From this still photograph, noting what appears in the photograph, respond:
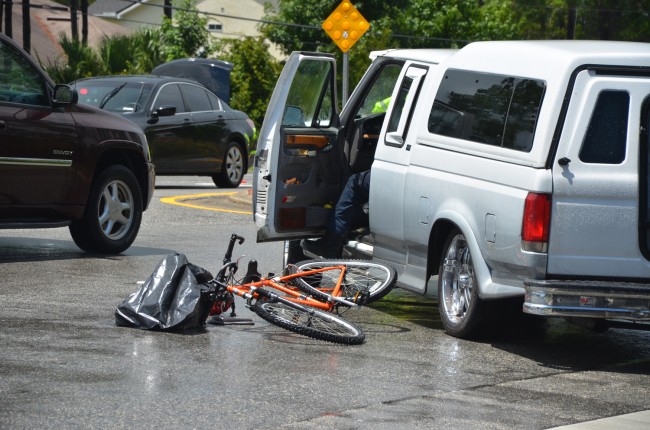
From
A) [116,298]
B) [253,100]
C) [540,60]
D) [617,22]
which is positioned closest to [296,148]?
[116,298]

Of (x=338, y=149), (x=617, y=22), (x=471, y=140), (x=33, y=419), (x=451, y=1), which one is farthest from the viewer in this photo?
(x=617, y=22)

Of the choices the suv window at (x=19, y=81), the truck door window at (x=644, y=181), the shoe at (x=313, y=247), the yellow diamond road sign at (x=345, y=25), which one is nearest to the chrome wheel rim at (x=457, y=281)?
the truck door window at (x=644, y=181)

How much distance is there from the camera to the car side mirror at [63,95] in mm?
12203

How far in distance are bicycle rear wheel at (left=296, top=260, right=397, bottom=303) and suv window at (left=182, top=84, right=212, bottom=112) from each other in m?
13.0

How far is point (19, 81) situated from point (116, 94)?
9558 millimetres

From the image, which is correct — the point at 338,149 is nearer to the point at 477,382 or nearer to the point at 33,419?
the point at 477,382

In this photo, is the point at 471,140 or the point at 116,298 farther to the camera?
the point at 116,298

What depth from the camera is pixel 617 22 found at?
6500 centimetres

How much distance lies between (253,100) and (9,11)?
404 inches

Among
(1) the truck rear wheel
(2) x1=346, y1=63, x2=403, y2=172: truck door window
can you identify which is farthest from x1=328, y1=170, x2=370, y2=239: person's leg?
(1) the truck rear wheel

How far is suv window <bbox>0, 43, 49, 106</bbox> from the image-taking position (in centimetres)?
1197

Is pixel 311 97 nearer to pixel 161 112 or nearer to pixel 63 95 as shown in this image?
pixel 63 95

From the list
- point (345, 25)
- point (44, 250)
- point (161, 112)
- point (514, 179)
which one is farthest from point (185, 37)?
point (514, 179)

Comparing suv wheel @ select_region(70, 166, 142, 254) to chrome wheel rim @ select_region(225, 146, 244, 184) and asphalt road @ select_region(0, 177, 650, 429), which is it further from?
chrome wheel rim @ select_region(225, 146, 244, 184)
